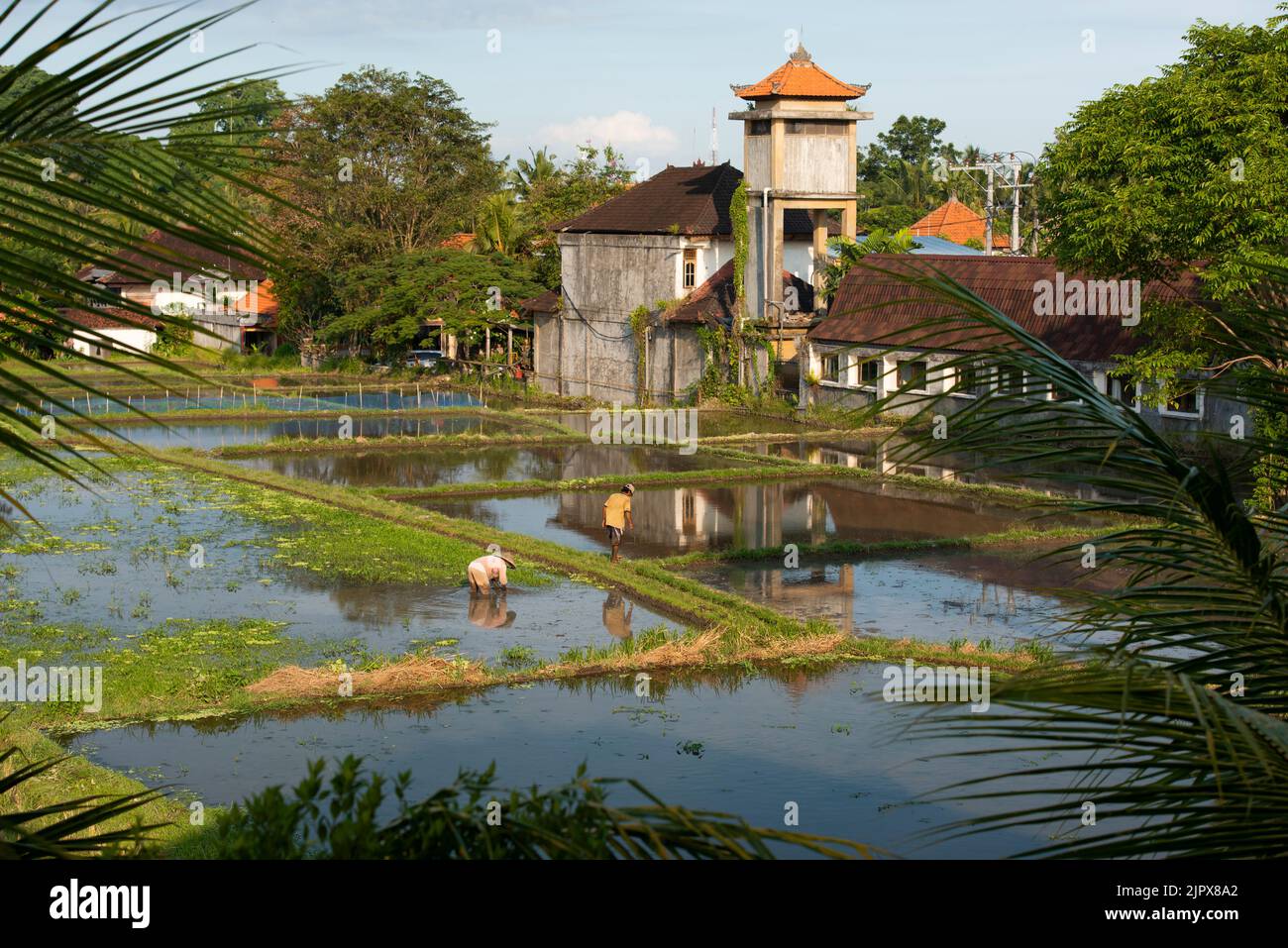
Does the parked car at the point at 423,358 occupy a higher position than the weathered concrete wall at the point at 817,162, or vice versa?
the weathered concrete wall at the point at 817,162

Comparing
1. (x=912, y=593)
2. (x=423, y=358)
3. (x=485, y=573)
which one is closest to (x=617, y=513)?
(x=485, y=573)

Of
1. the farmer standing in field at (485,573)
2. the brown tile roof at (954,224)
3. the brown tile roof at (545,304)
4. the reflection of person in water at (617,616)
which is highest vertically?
the brown tile roof at (954,224)

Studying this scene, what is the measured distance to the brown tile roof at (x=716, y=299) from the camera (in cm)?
3931

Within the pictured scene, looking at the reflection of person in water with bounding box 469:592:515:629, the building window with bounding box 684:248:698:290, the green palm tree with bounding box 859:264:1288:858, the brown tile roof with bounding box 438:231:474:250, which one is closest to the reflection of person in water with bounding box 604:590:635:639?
the reflection of person in water with bounding box 469:592:515:629

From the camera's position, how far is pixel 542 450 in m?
32.7

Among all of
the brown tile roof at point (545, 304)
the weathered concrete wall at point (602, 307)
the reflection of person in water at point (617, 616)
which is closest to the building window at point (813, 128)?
the weathered concrete wall at point (602, 307)

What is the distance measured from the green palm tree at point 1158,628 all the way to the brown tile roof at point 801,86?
118 feet

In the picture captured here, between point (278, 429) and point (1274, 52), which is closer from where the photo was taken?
point (1274, 52)

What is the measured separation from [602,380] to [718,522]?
63.3 ft

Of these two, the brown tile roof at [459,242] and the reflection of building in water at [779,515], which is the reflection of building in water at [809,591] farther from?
the brown tile roof at [459,242]

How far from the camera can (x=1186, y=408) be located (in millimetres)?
28297

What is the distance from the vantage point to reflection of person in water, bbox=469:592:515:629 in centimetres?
1717
